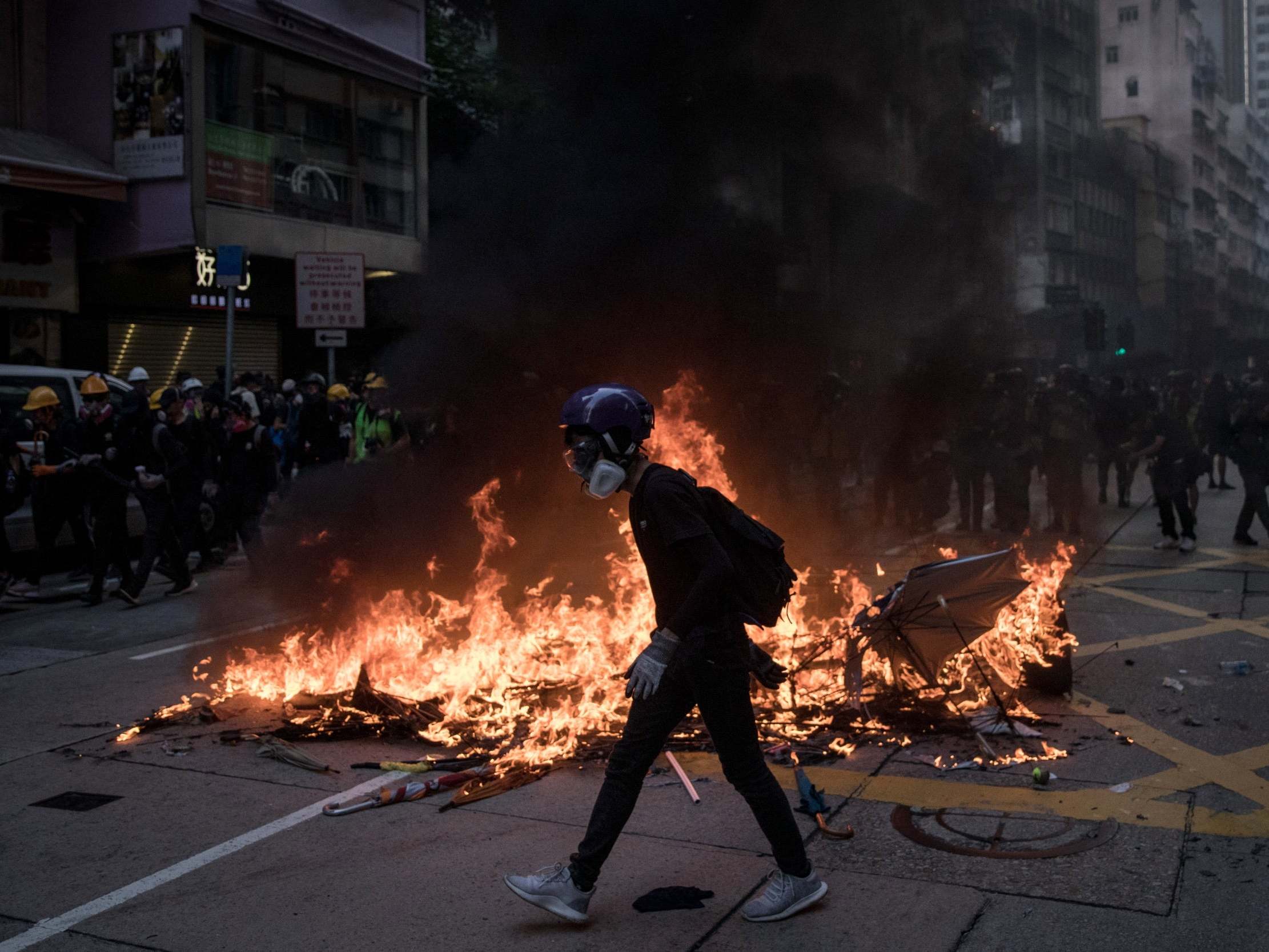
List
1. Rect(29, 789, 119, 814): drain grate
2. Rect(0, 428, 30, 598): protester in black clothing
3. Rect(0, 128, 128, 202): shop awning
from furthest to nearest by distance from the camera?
Rect(0, 128, 128, 202): shop awning, Rect(0, 428, 30, 598): protester in black clothing, Rect(29, 789, 119, 814): drain grate

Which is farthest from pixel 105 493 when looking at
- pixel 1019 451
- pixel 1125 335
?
pixel 1125 335

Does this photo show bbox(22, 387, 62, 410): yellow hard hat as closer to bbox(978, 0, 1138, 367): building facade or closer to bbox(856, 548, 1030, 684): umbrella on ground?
bbox(856, 548, 1030, 684): umbrella on ground

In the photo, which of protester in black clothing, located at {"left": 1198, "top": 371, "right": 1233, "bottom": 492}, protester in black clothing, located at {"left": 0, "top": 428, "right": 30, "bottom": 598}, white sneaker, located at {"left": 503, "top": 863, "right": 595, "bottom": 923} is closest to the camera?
white sneaker, located at {"left": 503, "top": 863, "right": 595, "bottom": 923}

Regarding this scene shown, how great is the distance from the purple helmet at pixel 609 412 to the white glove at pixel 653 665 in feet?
1.87

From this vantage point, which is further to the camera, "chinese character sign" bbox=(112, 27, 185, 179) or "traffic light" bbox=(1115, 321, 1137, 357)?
"traffic light" bbox=(1115, 321, 1137, 357)

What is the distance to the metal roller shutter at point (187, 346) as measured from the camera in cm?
1645

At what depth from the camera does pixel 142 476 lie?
916 centimetres

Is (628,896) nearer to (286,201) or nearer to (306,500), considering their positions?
(306,500)

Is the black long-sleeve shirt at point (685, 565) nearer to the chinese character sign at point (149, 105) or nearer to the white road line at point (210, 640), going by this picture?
the white road line at point (210, 640)

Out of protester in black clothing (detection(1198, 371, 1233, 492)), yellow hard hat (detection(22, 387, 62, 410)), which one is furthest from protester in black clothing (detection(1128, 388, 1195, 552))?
yellow hard hat (detection(22, 387, 62, 410))

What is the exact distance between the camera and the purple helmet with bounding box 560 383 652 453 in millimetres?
3564

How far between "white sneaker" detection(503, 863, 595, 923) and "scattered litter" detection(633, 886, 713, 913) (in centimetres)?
20

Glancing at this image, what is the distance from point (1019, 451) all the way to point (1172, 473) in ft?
4.90

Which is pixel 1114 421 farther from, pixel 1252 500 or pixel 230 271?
pixel 230 271
